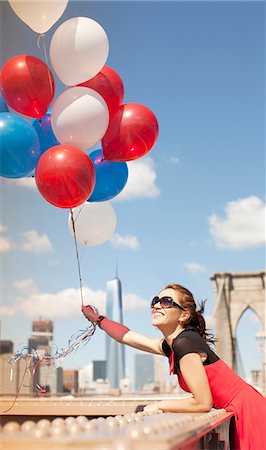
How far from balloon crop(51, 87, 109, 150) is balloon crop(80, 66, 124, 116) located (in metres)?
0.14

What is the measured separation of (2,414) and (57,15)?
2482 millimetres

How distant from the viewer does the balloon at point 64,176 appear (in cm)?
305

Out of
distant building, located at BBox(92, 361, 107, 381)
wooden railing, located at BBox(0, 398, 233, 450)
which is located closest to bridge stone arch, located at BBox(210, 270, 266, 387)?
wooden railing, located at BBox(0, 398, 233, 450)

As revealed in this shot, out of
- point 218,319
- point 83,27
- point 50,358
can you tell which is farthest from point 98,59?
point 218,319

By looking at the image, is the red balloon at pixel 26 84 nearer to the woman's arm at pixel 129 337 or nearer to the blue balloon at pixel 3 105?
the blue balloon at pixel 3 105

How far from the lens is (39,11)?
346 cm

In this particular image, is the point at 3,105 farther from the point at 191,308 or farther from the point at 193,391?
the point at 193,391

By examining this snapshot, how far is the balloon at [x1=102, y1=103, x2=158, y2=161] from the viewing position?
3486mm

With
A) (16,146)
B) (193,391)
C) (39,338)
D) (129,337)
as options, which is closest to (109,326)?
(129,337)

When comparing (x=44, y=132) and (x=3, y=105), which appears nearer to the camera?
(x=3, y=105)

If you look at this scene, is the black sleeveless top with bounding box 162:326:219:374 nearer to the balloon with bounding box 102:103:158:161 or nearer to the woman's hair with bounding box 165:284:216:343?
the woman's hair with bounding box 165:284:216:343

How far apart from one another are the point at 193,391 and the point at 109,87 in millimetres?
2197

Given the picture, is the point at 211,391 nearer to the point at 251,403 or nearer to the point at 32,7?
the point at 251,403

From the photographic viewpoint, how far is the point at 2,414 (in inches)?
120
